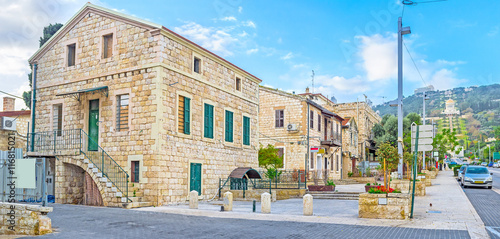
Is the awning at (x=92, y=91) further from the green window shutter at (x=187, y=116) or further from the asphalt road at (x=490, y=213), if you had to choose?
the asphalt road at (x=490, y=213)

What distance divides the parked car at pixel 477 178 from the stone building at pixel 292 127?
9430mm

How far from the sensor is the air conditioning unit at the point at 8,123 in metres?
21.8

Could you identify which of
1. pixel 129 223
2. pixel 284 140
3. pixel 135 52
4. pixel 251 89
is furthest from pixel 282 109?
pixel 129 223

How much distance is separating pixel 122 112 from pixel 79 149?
2.37m

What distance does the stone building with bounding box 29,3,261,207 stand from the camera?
16922 mm

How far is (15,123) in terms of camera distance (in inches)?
888

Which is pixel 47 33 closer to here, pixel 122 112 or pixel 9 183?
pixel 122 112

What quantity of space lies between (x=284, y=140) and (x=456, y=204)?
17.2 metres

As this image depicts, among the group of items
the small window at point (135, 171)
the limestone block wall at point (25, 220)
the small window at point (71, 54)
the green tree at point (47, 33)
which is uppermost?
the green tree at point (47, 33)

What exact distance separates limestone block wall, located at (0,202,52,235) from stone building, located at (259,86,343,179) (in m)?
22.7

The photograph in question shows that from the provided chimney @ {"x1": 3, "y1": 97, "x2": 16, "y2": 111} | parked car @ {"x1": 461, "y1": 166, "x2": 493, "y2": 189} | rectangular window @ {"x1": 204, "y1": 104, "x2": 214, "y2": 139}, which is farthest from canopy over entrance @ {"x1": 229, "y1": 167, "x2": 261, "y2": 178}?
chimney @ {"x1": 3, "y1": 97, "x2": 16, "y2": 111}

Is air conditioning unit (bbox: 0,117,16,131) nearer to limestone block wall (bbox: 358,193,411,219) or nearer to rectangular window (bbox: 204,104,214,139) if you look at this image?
rectangular window (bbox: 204,104,214,139)

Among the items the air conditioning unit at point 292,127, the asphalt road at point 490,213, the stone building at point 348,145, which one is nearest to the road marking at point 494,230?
the asphalt road at point 490,213

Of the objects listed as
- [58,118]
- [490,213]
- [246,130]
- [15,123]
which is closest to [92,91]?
[58,118]
